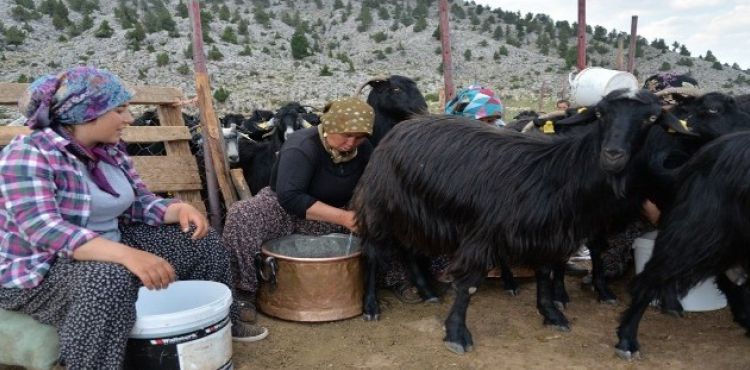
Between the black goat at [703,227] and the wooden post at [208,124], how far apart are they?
296 centimetres

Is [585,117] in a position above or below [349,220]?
above

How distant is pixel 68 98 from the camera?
2447mm

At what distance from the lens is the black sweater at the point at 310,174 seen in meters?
3.75

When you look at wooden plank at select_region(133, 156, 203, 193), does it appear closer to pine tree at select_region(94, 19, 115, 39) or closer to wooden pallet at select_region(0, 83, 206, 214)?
wooden pallet at select_region(0, 83, 206, 214)

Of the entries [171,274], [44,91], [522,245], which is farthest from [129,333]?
[522,245]

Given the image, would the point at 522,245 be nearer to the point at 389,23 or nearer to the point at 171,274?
the point at 171,274

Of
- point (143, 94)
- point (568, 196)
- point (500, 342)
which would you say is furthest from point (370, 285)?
point (143, 94)

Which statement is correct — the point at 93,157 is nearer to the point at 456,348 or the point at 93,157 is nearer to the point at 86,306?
the point at 86,306

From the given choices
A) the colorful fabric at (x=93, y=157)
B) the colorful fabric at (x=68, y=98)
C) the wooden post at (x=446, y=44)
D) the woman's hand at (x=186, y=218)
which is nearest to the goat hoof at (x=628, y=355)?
the woman's hand at (x=186, y=218)

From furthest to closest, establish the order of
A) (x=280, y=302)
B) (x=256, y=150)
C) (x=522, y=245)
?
(x=256, y=150)
(x=280, y=302)
(x=522, y=245)

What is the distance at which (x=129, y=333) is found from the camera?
8.02 feet

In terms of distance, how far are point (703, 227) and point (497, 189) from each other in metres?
1.01

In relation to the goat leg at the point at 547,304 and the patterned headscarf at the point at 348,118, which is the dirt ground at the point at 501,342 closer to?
Result: the goat leg at the point at 547,304

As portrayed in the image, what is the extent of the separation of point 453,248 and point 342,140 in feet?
3.07
